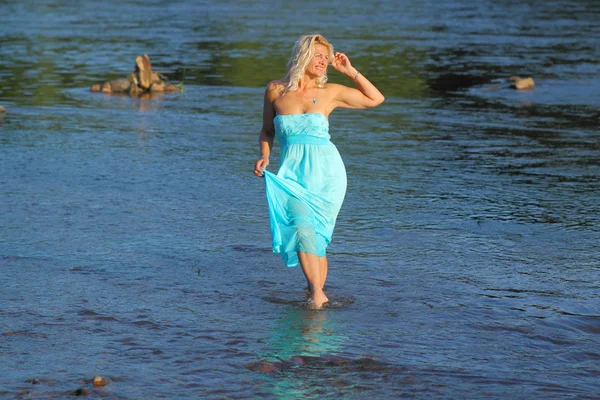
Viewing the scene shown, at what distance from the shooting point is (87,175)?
10719mm

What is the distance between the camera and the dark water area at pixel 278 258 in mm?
5266

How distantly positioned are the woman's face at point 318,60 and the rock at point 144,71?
11559mm

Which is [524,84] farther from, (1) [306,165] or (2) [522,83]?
(1) [306,165]

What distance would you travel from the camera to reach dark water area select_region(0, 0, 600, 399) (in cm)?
527

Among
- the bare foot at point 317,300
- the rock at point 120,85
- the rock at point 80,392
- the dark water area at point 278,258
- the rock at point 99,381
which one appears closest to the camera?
the rock at point 80,392

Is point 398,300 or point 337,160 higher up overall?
point 337,160

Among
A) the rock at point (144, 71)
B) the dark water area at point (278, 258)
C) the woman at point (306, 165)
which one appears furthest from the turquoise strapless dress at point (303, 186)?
the rock at point (144, 71)

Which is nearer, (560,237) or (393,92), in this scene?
(560,237)

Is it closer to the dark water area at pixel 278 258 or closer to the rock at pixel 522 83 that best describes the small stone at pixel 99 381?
the dark water area at pixel 278 258

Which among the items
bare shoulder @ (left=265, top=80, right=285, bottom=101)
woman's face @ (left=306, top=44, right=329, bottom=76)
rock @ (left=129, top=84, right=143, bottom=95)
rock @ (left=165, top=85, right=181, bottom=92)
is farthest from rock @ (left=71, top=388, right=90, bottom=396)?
rock @ (left=165, top=85, right=181, bottom=92)

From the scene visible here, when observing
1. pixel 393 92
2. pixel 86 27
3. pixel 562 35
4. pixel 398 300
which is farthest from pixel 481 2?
pixel 398 300

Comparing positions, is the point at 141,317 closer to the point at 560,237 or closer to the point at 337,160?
the point at 337,160

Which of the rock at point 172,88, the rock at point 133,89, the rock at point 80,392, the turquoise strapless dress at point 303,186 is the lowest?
the rock at point 172,88

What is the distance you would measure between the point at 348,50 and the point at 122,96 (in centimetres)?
1046
